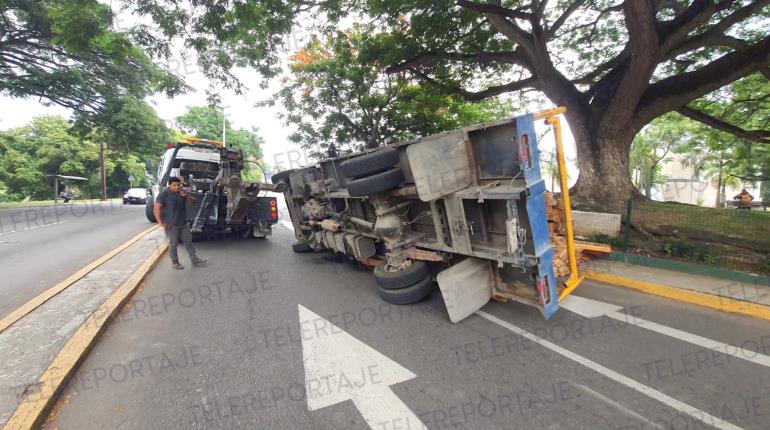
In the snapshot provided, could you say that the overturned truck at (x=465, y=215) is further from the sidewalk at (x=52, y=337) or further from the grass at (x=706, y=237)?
the grass at (x=706, y=237)

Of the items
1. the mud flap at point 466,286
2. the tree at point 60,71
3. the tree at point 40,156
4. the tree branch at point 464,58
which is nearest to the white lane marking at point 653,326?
the mud flap at point 466,286

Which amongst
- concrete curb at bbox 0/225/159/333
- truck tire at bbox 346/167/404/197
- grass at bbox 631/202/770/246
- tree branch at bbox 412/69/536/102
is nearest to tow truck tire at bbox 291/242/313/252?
concrete curb at bbox 0/225/159/333

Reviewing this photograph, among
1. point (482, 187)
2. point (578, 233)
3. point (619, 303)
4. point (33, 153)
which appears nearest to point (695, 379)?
point (619, 303)

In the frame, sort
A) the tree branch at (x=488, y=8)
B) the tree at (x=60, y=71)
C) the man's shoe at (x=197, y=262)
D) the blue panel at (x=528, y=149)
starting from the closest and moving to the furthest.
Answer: the blue panel at (x=528, y=149)
the man's shoe at (x=197, y=262)
the tree branch at (x=488, y=8)
the tree at (x=60, y=71)

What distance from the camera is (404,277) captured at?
400 cm

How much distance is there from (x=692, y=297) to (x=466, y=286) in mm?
2773

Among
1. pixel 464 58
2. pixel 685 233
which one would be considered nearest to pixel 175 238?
pixel 464 58

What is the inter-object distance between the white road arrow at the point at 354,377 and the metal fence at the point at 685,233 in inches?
199

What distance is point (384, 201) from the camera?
4.12 meters

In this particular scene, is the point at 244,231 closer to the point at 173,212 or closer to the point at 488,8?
the point at 173,212

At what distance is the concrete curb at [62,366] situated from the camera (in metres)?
2.25

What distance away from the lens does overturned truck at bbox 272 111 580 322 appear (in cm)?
315

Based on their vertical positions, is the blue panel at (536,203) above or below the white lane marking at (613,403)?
above

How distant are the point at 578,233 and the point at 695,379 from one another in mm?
4564
